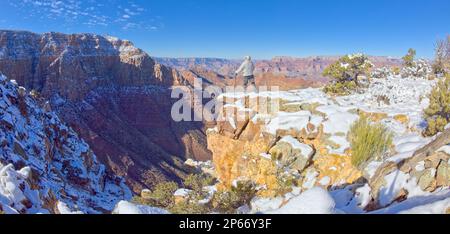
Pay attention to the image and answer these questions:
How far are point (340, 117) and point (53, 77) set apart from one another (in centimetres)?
11061

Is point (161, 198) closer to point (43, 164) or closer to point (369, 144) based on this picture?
point (369, 144)

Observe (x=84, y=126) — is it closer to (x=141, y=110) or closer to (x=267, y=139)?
(x=141, y=110)

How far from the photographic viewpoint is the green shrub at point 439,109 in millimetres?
10844

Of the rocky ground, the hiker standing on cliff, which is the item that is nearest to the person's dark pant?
the hiker standing on cliff

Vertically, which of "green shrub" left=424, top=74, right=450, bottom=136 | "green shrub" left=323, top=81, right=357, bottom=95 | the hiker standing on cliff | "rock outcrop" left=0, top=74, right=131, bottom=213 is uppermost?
the hiker standing on cliff

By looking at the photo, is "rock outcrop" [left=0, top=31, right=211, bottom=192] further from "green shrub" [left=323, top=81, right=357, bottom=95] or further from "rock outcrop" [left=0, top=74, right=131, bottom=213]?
"green shrub" [left=323, top=81, right=357, bottom=95]

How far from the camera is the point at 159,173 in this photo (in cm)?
8150

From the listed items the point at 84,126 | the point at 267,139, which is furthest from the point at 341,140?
the point at 84,126

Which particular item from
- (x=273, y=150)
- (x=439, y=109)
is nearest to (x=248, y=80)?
(x=273, y=150)

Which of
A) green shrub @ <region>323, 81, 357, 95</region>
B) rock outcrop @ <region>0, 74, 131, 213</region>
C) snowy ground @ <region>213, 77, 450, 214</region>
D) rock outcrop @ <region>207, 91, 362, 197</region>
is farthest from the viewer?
green shrub @ <region>323, 81, 357, 95</region>

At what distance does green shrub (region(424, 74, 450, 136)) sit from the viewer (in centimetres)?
1084

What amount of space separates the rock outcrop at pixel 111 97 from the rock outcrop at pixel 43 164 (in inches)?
1396

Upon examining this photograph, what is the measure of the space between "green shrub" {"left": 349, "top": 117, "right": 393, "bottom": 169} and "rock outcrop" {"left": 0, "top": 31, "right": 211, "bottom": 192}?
62.5 metres

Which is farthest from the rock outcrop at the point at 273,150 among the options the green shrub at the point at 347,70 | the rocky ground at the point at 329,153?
the green shrub at the point at 347,70
